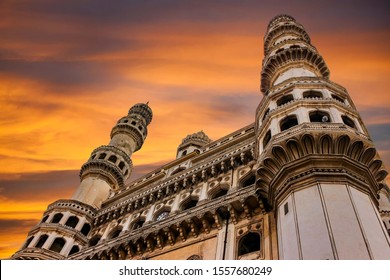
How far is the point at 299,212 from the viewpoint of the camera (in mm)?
9836

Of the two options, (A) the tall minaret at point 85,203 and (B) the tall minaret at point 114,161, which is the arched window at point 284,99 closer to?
(A) the tall minaret at point 85,203

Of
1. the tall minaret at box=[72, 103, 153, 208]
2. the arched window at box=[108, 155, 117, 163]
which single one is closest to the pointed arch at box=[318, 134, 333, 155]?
the tall minaret at box=[72, 103, 153, 208]

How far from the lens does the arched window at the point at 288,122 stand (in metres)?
13.3

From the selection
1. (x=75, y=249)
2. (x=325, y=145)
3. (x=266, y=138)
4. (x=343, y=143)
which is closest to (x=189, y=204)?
(x=266, y=138)

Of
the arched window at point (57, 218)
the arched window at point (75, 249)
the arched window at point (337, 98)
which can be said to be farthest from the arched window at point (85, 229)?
the arched window at point (337, 98)

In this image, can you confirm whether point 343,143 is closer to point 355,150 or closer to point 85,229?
point 355,150

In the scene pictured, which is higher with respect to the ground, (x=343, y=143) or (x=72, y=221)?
(x=72, y=221)

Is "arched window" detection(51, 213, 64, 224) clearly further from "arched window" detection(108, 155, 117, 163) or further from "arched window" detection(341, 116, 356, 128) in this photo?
"arched window" detection(341, 116, 356, 128)

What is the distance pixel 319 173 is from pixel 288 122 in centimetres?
340

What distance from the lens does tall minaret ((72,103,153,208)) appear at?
23938 millimetres

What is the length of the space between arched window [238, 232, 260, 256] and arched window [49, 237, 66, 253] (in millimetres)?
11558

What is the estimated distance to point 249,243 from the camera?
1230 centimetres

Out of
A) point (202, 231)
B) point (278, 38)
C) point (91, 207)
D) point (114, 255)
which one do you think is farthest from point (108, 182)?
point (278, 38)
